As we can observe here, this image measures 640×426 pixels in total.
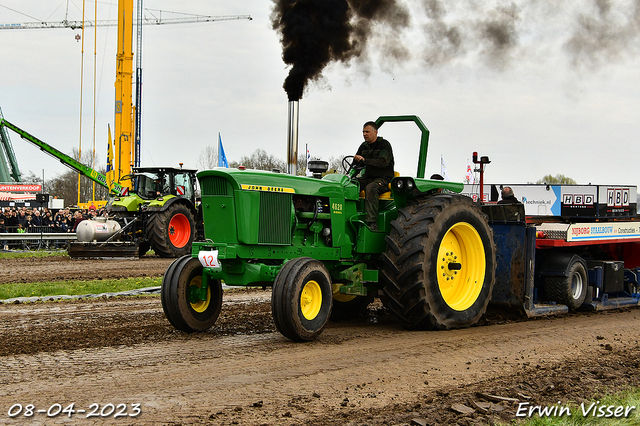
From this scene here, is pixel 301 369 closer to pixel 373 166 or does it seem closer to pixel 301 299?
pixel 301 299

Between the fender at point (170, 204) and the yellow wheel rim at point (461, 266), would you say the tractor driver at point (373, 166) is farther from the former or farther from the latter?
the fender at point (170, 204)

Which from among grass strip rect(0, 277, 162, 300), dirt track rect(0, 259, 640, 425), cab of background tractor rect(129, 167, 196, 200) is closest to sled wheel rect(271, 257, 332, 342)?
dirt track rect(0, 259, 640, 425)

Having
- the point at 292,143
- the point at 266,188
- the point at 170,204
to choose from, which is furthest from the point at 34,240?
the point at 266,188

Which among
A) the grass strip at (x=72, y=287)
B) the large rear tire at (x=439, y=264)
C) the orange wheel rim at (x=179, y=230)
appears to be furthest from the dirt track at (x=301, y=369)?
the orange wheel rim at (x=179, y=230)

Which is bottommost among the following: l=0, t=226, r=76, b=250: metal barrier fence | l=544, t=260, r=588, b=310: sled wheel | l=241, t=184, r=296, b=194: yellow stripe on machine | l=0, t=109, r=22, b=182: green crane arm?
l=0, t=226, r=76, b=250: metal barrier fence

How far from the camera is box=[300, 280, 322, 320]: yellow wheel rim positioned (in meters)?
6.36

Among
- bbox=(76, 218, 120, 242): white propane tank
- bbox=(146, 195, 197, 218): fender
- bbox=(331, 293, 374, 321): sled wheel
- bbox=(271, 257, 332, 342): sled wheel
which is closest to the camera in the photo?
bbox=(271, 257, 332, 342): sled wheel

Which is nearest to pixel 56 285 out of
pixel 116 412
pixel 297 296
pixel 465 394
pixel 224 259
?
pixel 224 259

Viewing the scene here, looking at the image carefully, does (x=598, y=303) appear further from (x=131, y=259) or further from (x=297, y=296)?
(x=131, y=259)

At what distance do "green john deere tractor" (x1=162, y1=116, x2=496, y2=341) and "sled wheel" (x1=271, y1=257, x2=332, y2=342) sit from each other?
1 cm

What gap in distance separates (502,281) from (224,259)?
3.69 meters

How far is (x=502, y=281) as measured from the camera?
8344mm

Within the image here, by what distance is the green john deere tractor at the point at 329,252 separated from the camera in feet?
21.1

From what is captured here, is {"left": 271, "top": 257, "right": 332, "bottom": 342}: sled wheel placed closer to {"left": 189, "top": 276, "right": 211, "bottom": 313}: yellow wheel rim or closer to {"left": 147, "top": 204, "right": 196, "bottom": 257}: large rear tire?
{"left": 189, "top": 276, "right": 211, "bottom": 313}: yellow wheel rim
